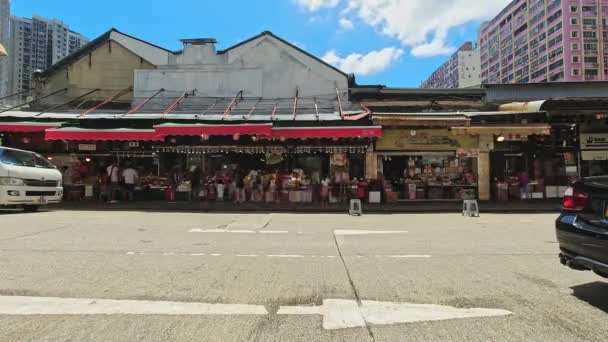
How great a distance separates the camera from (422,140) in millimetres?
18125

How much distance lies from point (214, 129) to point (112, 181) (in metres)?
5.54

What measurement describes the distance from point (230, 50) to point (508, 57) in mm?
121754

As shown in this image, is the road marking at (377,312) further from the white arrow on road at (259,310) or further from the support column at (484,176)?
the support column at (484,176)

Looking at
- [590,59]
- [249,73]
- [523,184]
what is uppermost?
[590,59]

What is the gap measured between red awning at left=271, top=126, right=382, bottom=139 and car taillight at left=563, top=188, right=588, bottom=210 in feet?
36.7

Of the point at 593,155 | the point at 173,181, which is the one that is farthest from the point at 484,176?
the point at 173,181

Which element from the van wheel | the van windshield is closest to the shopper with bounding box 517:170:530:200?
the van windshield

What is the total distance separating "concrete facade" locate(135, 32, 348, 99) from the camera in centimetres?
2177

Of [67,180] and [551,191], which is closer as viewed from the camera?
[551,191]

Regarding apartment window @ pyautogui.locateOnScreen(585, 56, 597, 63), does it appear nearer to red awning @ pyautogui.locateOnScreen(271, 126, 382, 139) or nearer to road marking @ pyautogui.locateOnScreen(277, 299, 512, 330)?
red awning @ pyautogui.locateOnScreen(271, 126, 382, 139)

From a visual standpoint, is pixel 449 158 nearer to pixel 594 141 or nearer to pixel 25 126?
pixel 594 141

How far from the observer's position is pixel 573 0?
9831cm

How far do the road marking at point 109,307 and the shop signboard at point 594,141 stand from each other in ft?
63.9

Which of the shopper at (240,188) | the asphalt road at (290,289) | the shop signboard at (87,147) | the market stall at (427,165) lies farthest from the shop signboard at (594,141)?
the shop signboard at (87,147)
